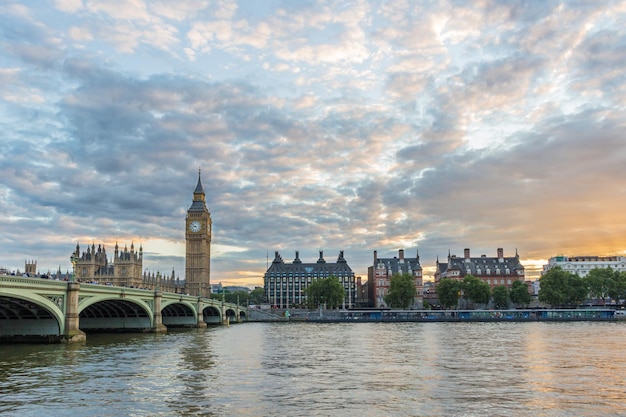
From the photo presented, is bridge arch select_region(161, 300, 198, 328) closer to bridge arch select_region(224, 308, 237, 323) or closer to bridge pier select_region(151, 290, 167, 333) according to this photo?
bridge pier select_region(151, 290, 167, 333)

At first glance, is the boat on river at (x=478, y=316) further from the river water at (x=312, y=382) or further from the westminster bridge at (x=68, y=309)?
the river water at (x=312, y=382)

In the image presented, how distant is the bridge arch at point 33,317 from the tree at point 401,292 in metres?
127

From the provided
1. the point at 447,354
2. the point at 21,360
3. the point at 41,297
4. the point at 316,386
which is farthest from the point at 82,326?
the point at 316,386

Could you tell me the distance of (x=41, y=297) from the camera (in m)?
50.9

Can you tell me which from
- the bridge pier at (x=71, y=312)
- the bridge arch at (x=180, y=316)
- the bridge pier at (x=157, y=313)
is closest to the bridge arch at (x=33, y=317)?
the bridge pier at (x=71, y=312)

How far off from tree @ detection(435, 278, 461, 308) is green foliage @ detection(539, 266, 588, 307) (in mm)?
23214

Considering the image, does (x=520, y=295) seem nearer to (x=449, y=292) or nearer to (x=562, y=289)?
(x=562, y=289)

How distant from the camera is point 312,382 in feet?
109

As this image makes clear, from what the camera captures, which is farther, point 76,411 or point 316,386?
point 316,386

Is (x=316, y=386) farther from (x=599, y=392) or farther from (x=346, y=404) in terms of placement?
(x=599, y=392)

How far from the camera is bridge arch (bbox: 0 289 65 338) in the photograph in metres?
51.9

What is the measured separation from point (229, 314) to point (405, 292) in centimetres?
5285

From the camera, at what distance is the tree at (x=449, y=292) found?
550ft

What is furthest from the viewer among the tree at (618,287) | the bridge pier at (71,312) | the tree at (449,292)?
the tree at (449,292)
